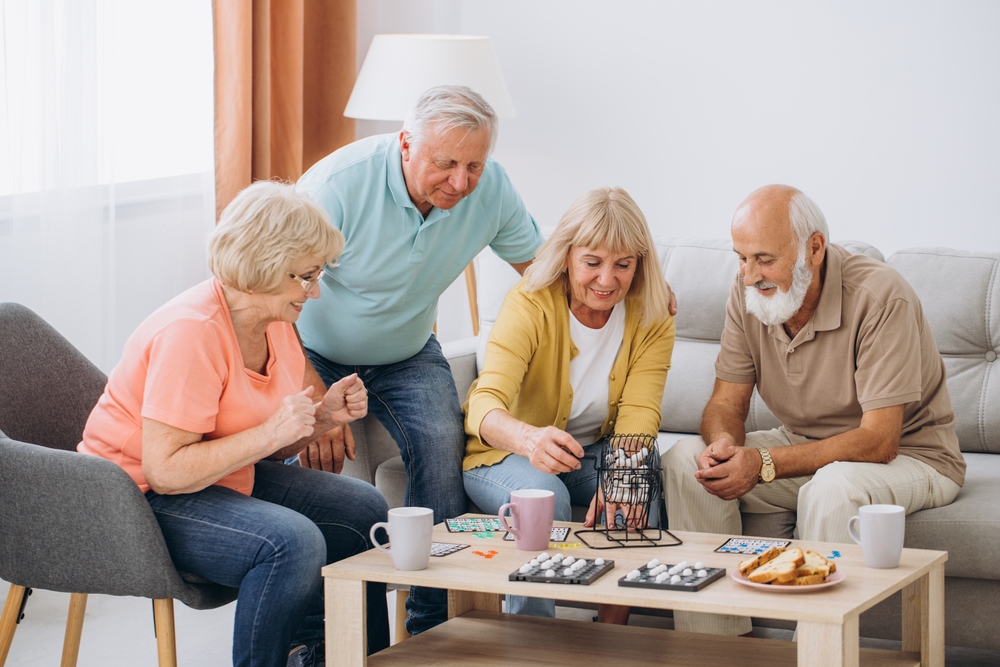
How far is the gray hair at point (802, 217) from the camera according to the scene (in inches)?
87.2

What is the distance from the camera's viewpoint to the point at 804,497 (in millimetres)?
2162

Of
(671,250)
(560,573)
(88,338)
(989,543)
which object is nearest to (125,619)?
(88,338)

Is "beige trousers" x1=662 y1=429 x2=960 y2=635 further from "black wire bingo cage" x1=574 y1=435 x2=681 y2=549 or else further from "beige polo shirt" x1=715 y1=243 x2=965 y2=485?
"black wire bingo cage" x1=574 y1=435 x2=681 y2=549

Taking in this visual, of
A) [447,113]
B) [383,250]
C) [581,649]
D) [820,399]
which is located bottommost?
[581,649]

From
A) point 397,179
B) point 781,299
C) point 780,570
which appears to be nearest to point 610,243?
point 781,299

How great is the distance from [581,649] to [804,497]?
1.99 ft

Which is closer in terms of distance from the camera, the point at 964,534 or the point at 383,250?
the point at 964,534

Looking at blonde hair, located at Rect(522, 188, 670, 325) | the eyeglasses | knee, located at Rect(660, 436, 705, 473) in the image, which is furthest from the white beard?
the eyeglasses

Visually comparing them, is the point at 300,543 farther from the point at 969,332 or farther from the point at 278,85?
the point at 278,85

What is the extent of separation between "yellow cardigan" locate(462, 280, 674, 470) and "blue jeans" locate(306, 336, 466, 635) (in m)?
0.05

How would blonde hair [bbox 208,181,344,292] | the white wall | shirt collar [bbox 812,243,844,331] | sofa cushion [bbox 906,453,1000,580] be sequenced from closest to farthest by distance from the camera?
blonde hair [bbox 208,181,344,292] → sofa cushion [bbox 906,453,1000,580] → shirt collar [bbox 812,243,844,331] → the white wall

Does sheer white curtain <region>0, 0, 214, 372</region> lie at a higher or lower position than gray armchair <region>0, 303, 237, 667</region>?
higher

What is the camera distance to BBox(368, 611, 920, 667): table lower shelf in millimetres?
1778

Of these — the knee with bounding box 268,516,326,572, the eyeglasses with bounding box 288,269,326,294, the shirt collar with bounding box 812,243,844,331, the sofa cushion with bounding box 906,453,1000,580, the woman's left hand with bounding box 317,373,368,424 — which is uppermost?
the eyeglasses with bounding box 288,269,326,294
